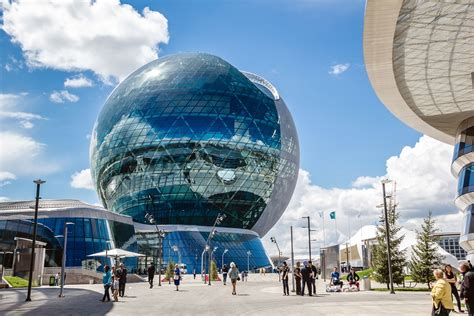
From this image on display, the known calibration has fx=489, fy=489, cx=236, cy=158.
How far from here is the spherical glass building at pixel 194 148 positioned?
66.9m

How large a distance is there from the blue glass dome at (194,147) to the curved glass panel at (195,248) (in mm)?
2437

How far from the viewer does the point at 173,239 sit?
67.8 metres

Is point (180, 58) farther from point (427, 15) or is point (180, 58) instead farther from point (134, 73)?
point (427, 15)

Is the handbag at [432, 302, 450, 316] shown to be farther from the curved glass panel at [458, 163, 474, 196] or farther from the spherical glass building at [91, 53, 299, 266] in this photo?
the spherical glass building at [91, 53, 299, 266]

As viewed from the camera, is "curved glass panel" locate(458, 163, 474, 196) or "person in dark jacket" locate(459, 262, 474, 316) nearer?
"person in dark jacket" locate(459, 262, 474, 316)

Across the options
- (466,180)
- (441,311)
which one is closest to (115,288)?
(441,311)

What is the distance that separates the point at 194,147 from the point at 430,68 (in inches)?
1758

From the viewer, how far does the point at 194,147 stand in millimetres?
66000

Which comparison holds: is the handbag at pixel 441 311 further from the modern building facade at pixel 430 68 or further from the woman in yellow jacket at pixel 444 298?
the modern building facade at pixel 430 68

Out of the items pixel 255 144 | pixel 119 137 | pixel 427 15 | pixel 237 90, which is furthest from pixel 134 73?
pixel 427 15

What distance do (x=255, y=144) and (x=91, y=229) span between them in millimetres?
27888

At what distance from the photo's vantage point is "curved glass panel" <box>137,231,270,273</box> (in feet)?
216

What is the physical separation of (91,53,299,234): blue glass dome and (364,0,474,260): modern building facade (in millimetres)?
34766

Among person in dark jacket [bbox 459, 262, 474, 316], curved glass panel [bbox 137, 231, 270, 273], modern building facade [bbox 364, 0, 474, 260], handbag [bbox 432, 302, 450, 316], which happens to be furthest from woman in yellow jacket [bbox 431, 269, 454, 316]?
curved glass panel [bbox 137, 231, 270, 273]
